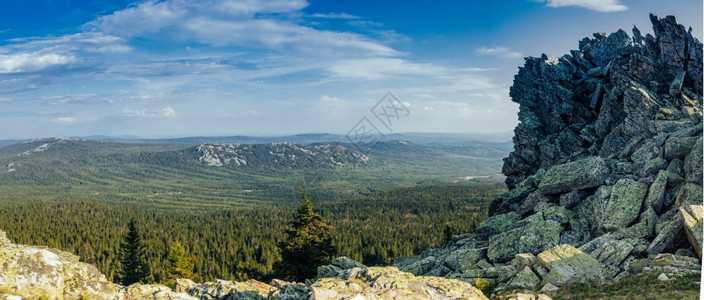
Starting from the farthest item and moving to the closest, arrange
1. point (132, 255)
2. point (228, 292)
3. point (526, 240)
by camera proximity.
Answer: point (132, 255), point (526, 240), point (228, 292)

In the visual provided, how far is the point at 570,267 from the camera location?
2792 cm

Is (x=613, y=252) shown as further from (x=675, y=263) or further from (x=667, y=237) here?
(x=675, y=263)

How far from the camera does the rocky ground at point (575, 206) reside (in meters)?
17.1

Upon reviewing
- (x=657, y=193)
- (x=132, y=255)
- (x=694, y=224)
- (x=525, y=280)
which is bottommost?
(x=132, y=255)

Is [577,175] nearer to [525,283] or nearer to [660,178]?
[660,178]

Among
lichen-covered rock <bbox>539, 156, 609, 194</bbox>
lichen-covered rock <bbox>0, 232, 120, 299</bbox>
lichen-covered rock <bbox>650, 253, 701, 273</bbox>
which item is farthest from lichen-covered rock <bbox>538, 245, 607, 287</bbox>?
lichen-covered rock <bbox>0, 232, 120, 299</bbox>

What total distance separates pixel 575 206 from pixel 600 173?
5.07 metres

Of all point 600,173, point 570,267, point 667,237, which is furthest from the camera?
point 600,173

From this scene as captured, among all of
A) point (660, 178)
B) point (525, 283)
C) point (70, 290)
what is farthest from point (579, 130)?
point (70, 290)

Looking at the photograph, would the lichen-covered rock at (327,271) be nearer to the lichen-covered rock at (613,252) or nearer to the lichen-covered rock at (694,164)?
the lichen-covered rock at (613,252)

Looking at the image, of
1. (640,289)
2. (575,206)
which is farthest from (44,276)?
(575,206)

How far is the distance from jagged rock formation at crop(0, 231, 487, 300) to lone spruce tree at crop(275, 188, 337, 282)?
19.3m

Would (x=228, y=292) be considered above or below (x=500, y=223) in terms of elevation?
above

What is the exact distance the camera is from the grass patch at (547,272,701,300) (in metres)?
21.2
